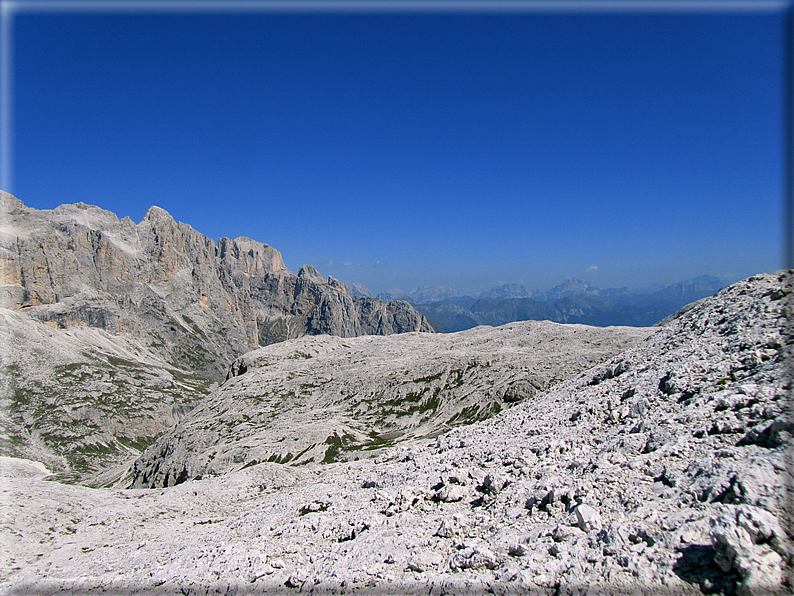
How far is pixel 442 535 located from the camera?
1670 cm

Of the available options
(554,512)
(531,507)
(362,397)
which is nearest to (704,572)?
(554,512)

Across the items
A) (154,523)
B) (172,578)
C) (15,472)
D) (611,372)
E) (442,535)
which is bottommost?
(15,472)

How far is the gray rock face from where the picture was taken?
6594 centimetres

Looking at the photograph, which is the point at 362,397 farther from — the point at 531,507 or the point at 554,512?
the point at 554,512

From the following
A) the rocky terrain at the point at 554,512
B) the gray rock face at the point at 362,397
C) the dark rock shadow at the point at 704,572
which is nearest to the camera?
the dark rock shadow at the point at 704,572

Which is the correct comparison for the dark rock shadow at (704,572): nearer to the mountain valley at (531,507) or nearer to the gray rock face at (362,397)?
the mountain valley at (531,507)

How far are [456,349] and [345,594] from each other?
103578 mm

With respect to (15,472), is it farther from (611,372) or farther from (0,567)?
(611,372)

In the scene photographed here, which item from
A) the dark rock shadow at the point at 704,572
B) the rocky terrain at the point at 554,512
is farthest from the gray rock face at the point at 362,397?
the dark rock shadow at the point at 704,572

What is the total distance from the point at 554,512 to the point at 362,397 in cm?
8014

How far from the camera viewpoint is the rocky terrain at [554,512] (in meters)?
11.6

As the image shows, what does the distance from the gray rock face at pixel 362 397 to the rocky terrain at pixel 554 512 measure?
28.9 m

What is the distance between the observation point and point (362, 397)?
9338 cm

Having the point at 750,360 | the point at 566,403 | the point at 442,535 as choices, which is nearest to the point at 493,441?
the point at 566,403
